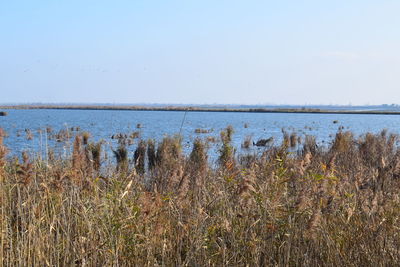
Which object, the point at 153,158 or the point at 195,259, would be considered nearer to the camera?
the point at 195,259

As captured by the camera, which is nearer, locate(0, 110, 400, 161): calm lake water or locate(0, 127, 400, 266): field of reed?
locate(0, 127, 400, 266): field of reed

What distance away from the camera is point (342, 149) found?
14.7 metres

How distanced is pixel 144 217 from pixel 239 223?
0.92 meters

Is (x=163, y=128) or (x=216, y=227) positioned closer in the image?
(x=216, y=227)

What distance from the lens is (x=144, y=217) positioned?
14.8ft

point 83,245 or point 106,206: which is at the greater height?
point 106,206

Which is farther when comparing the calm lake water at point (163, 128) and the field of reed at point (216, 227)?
the calm lake water at point (163, 128)

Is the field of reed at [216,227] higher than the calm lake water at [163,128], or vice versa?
the field of reed at [216,227]

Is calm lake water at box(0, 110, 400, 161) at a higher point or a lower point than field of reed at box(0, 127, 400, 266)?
lower

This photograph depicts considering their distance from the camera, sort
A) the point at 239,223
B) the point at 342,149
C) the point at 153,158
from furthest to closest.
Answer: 1. the point at 153,158
2. the point at 342,149
3. the point at 239,223

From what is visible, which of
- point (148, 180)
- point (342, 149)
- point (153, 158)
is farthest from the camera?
point (153, 158)

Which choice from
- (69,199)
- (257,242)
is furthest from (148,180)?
(257,242)

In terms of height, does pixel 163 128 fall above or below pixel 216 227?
below

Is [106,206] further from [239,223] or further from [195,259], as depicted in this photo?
[239,223]
